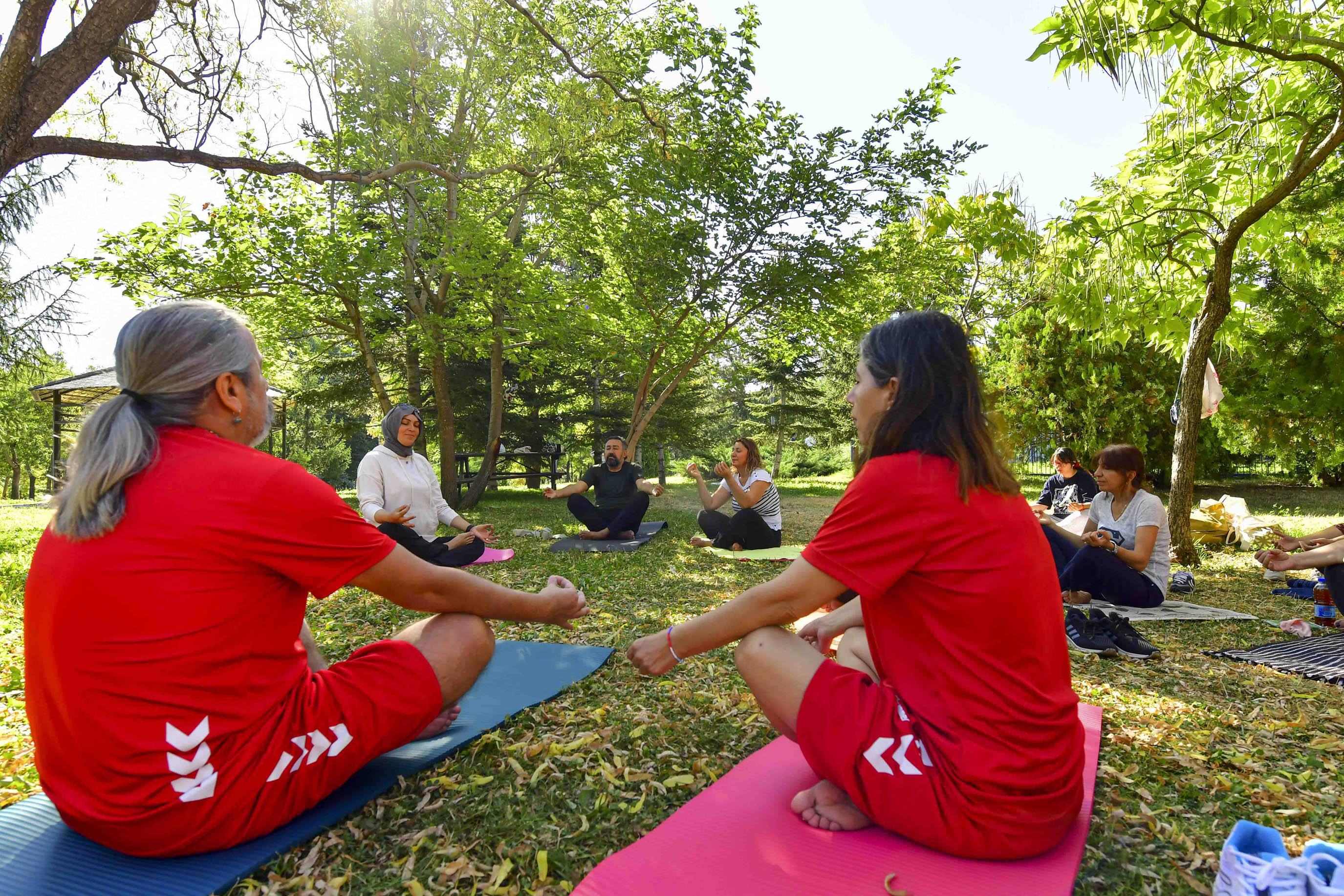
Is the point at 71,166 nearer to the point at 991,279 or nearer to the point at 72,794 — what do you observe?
the point at 72,794

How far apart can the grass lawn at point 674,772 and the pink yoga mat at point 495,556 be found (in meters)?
2.43

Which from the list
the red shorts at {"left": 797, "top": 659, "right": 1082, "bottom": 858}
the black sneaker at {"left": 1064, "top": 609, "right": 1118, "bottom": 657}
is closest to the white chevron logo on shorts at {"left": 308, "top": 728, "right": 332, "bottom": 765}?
the red shorts at {"left": 797, "top": 659, "right": 1082, "bottom": 858}

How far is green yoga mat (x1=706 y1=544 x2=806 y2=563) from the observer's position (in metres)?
7.24

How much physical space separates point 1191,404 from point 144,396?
818 cm

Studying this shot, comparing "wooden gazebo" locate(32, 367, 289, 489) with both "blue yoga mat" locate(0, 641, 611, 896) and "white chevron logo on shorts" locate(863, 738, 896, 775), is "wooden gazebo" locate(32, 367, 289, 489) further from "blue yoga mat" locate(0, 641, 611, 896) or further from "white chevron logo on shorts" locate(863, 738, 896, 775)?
"white chevron logo on shorts" locate(863, 738, 896, 775)

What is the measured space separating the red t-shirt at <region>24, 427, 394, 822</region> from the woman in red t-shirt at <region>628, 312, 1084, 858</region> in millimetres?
1218

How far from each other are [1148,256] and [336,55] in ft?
29.9

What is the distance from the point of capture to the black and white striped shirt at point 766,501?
7.64 meters

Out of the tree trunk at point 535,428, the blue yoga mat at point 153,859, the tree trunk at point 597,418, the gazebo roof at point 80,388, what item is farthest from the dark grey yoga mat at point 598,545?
the gazebo roof at point 80,388

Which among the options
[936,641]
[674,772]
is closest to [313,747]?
[674,772]

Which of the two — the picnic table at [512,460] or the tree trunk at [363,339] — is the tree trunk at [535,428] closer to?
the picnic table at [512,460]

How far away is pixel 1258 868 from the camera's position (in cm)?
166

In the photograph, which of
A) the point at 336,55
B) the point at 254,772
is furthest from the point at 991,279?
the point at 254,772

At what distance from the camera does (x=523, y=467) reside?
65.7 feet
